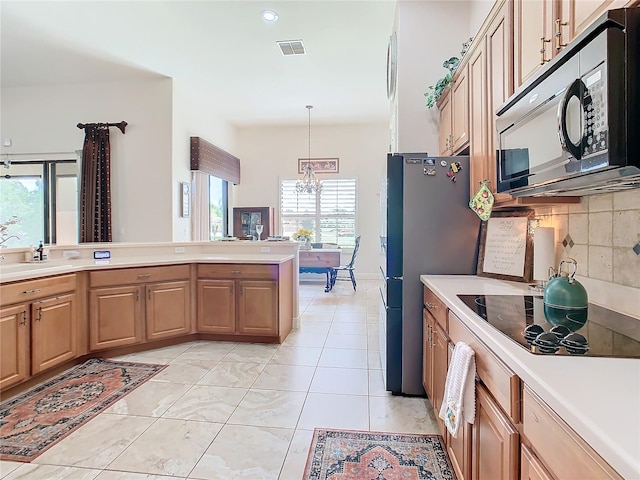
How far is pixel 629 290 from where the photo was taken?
139cm

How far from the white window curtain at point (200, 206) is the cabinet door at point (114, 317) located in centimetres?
246

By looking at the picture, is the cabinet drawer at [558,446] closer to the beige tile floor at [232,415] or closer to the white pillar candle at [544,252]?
the white pillar candle at [544,252]

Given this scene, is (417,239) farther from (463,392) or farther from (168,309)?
(168,309)

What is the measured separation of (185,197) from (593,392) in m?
5.44

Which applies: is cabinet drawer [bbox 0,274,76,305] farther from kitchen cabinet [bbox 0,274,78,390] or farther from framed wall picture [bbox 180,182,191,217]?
framed wall picture [bbox 180,182,191,217]

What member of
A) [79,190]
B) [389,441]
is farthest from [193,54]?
[389,441]

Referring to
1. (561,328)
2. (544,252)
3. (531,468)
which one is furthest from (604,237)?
(531,468)

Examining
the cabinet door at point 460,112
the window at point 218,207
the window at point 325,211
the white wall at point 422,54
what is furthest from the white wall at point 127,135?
the cabinet door at point 460,112

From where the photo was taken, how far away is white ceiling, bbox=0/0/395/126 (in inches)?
134

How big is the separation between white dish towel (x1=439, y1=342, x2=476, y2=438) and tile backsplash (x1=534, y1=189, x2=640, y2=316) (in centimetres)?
73

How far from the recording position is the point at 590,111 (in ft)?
3.36

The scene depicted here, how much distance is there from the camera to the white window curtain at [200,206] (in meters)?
5.64

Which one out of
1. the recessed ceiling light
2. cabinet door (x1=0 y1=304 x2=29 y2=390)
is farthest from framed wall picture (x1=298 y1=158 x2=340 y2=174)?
cabinet door (x1=0 y1=304 x2=29 y2=390)

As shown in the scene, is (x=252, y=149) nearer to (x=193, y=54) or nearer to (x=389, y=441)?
(x=193, y=54)
